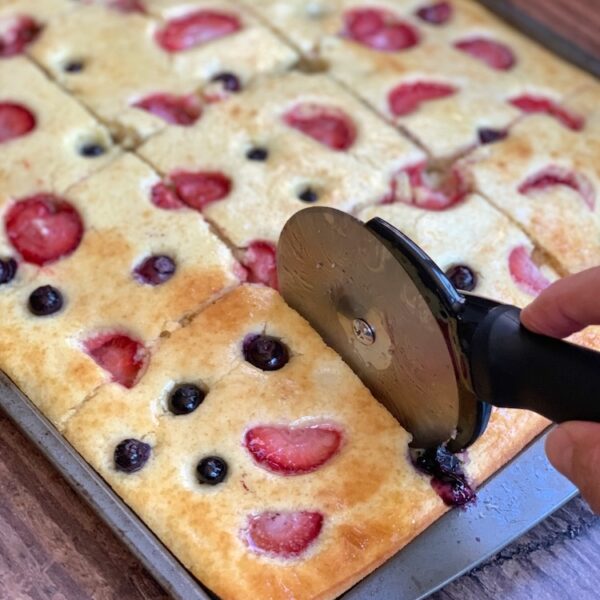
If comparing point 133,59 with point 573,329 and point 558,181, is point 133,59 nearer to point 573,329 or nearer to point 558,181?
point 558,181

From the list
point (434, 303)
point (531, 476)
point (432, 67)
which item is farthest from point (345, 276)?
point (432, 67)

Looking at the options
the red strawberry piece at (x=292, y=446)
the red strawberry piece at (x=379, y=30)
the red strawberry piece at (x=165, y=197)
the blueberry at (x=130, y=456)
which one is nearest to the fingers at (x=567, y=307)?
the red strawberry piece at (x=292, y=446)

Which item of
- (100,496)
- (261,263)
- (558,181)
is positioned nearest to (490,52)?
(558,181)

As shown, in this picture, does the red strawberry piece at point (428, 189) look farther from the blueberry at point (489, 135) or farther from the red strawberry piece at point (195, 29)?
the red strawberry piece at point (195, 29)

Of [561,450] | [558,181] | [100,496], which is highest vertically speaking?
[561,450]

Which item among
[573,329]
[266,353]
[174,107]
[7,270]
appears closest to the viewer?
[573,329]

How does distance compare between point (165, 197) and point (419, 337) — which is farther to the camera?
point (165, 197)

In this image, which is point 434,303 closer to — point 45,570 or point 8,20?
point 45,570
